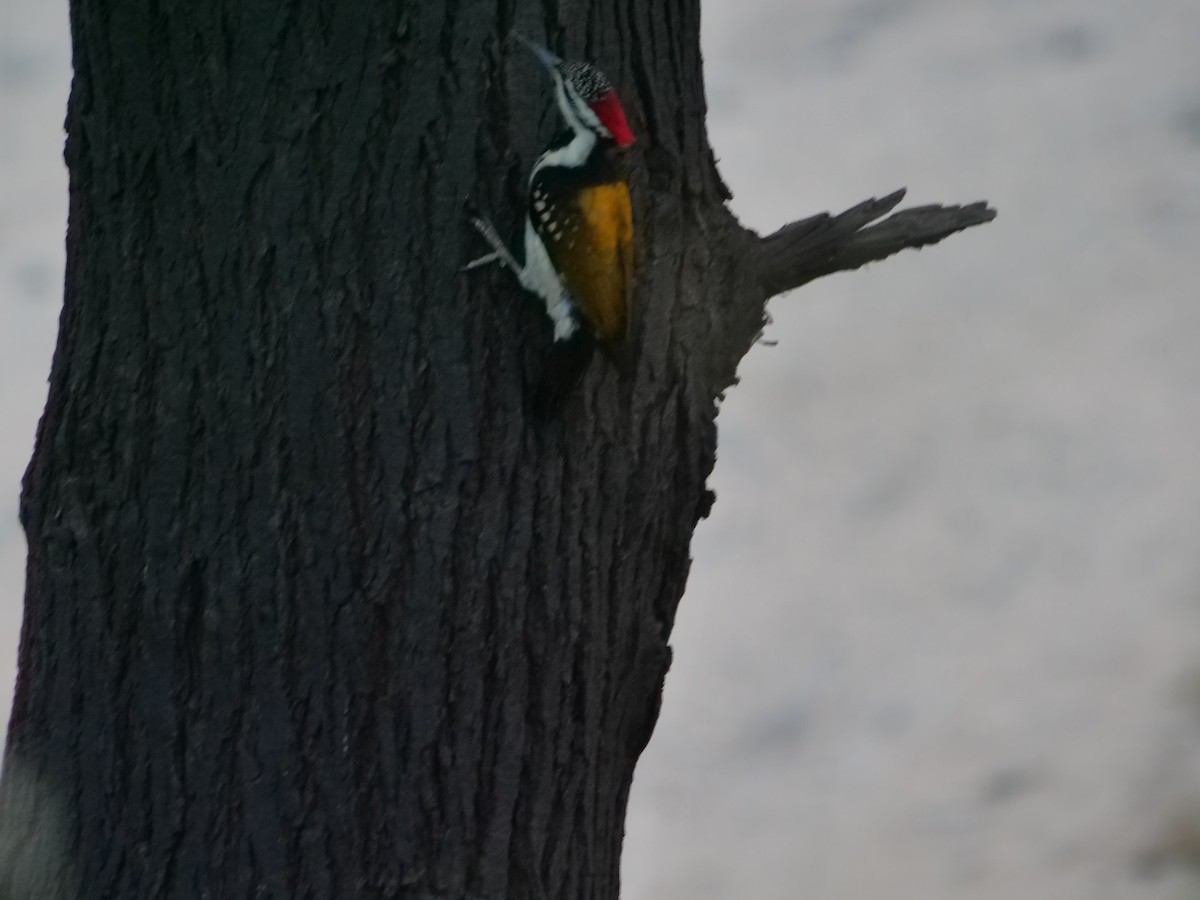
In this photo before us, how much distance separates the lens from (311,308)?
1.73 m

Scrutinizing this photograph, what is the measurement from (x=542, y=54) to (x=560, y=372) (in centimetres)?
47

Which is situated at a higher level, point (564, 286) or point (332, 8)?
point (332, 8)

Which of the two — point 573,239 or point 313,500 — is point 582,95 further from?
point 313,500

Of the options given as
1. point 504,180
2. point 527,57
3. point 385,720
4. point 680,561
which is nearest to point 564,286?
point 504,180

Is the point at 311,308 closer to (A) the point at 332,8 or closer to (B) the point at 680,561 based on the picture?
(A) the point at 332,8

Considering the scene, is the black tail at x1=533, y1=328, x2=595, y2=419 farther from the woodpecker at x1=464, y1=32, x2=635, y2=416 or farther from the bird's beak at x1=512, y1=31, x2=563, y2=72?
the bird's beak at x1=512, y1=31, x2=563, y2=72

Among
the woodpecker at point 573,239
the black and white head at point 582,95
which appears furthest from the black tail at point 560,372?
the black and white head at point 582,95

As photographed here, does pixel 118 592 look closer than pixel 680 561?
Yes

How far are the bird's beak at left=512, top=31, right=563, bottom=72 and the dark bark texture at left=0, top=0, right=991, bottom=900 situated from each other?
0.02 meters

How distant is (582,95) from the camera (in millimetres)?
1807

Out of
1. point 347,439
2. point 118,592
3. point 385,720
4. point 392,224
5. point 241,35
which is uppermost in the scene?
point 241,35

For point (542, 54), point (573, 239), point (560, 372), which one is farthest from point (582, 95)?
point (560, 372)

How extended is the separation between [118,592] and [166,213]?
0.55 m

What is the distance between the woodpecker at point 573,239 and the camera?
5.78ft
